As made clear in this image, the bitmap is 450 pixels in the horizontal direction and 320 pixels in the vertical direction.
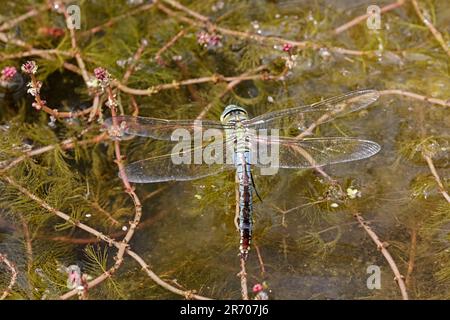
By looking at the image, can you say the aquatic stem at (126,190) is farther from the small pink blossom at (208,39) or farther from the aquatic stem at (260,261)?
the small pink blossom at (208,39)

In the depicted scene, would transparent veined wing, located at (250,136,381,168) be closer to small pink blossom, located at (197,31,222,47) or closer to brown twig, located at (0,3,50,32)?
small pink blossom, located at (197,31,222,47)

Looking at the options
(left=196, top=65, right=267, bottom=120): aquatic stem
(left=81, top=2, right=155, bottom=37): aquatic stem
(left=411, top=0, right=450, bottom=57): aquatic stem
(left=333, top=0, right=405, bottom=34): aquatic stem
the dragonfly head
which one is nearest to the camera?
the dragonfly head

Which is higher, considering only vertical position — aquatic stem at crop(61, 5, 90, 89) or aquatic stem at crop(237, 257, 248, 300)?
aquatic stem at crop(61, 5, 90, 89)

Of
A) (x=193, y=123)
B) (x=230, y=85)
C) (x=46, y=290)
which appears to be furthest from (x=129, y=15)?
(x=46, y=290)

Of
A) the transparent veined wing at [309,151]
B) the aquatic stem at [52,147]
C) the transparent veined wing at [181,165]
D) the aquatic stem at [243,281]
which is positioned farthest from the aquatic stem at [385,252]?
the aquatic stem at [52,147]

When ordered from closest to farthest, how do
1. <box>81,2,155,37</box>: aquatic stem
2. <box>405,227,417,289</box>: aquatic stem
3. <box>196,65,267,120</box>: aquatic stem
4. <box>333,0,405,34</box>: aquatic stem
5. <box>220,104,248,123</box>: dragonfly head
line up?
<box>405,227,417,289</box>: aquatic stem
<box>220,104,248,123</box>: dragonfly head
<box>196,65,267,120</box>: aquatic stem
<box>333,0,405,34</box>: aquatic stem
<box>81,2,155,37</box>: aquatic stem

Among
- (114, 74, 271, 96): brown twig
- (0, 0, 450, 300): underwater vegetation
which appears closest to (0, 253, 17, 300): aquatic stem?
(0, 0, 450, 300): underwater vegetation

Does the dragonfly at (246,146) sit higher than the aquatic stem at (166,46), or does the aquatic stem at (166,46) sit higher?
the aquatic stem at (166,46)
